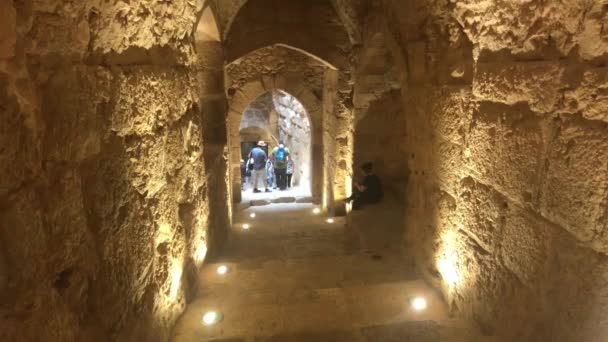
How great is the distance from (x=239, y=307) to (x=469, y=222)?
69.1 inches

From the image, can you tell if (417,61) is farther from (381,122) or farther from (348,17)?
(381,122)

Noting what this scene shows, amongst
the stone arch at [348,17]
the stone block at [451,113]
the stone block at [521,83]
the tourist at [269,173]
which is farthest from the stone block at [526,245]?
the tourist at [269,173]

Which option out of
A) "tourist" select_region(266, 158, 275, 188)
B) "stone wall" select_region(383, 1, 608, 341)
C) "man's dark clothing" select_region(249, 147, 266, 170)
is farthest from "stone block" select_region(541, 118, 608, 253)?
"tourist" select_region(266, 158, 275, 188)

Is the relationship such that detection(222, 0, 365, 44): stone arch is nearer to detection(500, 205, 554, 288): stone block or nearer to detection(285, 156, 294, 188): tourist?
detection(500, 205, 554, 288): stone block

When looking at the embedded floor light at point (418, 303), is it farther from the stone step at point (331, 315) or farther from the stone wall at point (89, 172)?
the stone wall at point (89, 172)

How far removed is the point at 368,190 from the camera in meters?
5.51

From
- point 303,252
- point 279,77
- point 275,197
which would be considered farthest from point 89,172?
point 275,197

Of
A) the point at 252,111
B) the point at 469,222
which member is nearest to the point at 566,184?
the point at 469,222

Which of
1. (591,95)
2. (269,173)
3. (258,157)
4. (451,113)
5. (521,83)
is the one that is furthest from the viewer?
(269,173)

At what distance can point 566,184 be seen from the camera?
154 cm

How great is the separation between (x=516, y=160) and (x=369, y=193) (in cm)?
369

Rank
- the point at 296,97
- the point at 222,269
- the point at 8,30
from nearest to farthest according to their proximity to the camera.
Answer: the point at 8,30 → the point at 222,269 → the point at 296,97

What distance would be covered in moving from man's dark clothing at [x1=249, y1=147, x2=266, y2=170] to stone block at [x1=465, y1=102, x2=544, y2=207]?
25.2ft

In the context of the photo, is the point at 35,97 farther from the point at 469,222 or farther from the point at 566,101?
the point at 469,222
